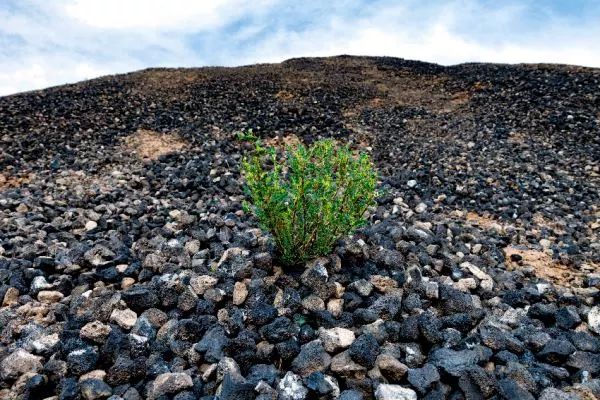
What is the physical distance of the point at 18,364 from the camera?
2.82 m

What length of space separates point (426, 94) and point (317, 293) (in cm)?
1052

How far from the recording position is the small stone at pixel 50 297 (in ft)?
11.8

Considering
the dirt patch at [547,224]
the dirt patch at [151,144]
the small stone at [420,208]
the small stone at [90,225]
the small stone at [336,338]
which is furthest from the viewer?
the dirt patch at [151,144]

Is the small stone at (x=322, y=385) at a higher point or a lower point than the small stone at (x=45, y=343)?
lower

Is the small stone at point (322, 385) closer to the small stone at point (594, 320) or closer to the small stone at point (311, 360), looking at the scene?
the small stone at point (311, 360)

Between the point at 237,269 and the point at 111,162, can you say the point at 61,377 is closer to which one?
the point at 237,269

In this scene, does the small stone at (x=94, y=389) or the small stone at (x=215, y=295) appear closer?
the small stone at (x=94, y=389)

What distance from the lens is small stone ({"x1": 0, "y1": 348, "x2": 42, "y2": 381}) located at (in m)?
2.79

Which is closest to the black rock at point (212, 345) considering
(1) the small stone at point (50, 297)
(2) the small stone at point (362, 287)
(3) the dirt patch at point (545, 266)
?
(2) the small stone at point (362, 287)

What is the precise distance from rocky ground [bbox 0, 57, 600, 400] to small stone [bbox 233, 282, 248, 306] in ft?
0.04

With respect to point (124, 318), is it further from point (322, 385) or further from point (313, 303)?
point (322, 385)

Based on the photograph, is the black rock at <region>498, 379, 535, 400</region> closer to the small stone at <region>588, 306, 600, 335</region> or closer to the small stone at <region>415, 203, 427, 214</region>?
the small stone at <region>588, 306, 600, 335</region>

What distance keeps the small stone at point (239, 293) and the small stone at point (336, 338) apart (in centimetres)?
65

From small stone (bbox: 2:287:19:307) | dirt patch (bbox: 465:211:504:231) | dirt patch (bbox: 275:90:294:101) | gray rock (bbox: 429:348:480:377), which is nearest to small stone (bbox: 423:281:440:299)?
gray rock (bbox: 429:348:480:377)
